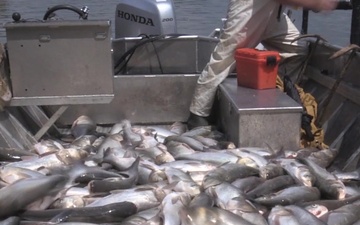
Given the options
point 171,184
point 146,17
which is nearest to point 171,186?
point 171,184

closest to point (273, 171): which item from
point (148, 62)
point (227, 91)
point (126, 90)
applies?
point (227, 91)

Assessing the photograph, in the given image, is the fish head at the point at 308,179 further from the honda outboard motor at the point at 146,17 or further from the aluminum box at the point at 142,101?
the honda outboard motor at the point at 146,17

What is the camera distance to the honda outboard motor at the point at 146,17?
739cm

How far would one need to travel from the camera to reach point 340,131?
5270mm

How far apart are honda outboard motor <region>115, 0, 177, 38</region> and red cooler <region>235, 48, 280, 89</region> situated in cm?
222

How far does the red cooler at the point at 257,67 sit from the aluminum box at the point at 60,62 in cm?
118

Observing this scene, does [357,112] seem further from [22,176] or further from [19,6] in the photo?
[19,6]

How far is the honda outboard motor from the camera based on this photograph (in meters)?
7.39

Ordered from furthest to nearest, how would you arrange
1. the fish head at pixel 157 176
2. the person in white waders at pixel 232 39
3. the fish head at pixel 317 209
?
1. the person in white waders at pixel 232 39
2. the fish head at pixel 157 176
3. the fish head at pixel 317 209

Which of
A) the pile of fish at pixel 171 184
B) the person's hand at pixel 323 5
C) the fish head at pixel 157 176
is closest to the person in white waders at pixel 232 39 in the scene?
the person's hand at pixel 323 5

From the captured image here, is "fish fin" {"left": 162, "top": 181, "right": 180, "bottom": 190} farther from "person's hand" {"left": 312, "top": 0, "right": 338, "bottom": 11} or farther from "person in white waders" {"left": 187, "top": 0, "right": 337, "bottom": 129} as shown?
"person's hand" {"left": 312, "top": 0, "right": 338, "bottom": 11}

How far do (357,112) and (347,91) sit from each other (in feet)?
0.94

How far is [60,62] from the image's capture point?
197 inches

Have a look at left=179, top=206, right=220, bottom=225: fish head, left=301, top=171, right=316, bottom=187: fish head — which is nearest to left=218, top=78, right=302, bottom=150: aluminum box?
left=301, top=171, right=316, bottom=187: fish head
